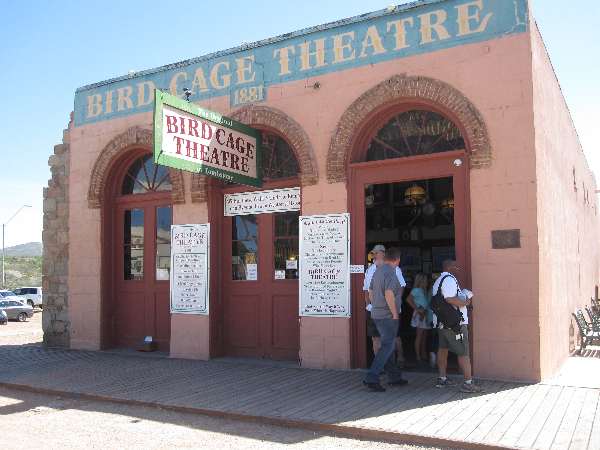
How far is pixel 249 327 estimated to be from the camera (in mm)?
10562

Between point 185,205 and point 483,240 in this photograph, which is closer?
point 483,240

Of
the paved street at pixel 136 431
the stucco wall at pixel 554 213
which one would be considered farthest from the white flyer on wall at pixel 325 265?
the paved street at pixel 136 431

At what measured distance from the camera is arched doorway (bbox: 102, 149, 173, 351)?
38.0 ft

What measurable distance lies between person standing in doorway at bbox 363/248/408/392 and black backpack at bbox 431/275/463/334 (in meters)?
0.50

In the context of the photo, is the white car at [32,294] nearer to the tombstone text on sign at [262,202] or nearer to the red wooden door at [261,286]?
the red wooden door at [261,286]

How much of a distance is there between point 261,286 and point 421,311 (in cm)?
277

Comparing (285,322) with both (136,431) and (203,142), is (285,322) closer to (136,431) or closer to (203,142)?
(203,142)

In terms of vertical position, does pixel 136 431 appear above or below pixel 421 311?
below

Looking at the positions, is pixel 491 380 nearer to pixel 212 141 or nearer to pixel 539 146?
pixel 539 146

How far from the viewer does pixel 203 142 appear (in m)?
8.99

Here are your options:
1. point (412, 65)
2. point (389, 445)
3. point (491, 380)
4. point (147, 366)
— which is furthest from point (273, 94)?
point (389, 445)

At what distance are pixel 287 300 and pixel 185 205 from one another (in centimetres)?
263

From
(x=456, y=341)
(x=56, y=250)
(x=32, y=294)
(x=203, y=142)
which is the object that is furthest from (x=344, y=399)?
(x=32, y=294)

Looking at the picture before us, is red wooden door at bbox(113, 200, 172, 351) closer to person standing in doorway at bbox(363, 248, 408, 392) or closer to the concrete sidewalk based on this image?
the concrete sidewalk
